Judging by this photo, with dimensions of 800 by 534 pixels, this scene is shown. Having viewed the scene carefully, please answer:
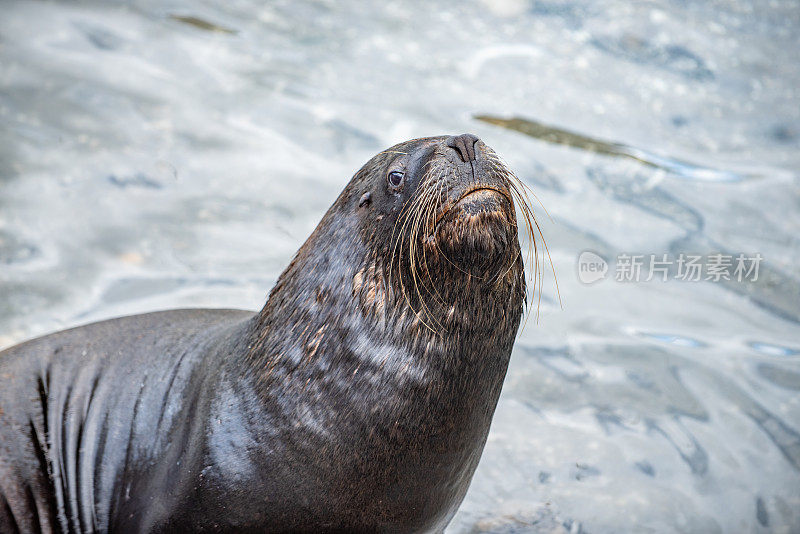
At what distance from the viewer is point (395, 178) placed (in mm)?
3723

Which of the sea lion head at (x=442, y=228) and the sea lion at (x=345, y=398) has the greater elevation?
the sea lion head at (x=442, y=228)

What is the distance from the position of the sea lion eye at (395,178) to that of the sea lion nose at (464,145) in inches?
9.1

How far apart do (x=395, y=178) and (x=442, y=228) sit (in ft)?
1.23

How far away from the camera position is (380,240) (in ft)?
12.2

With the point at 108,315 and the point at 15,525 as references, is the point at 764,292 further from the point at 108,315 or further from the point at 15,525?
the point at 15,525

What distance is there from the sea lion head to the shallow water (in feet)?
6.22

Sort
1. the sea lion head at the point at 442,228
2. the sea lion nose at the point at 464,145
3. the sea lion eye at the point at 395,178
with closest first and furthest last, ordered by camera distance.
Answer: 1. the sea lion head at the point at 442,228
2. the sea lion nose at the point at 464,145
3. the sea lion eye at the point at 395,178

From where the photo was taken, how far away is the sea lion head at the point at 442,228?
3465mm

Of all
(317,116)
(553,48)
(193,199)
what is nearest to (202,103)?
(317,116)

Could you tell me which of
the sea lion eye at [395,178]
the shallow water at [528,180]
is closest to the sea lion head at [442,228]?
the sea lion eye at [395,178]

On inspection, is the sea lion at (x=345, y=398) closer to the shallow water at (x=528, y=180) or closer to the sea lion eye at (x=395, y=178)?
the sea lion eye at (x=395, y=178)

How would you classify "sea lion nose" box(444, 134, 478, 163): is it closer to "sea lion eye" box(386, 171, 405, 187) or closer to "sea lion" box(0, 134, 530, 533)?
"sea lion" box(0, 134, 530, 533)

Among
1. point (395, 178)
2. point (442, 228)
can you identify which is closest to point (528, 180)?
point (395, 178)

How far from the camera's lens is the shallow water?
5887 mm
